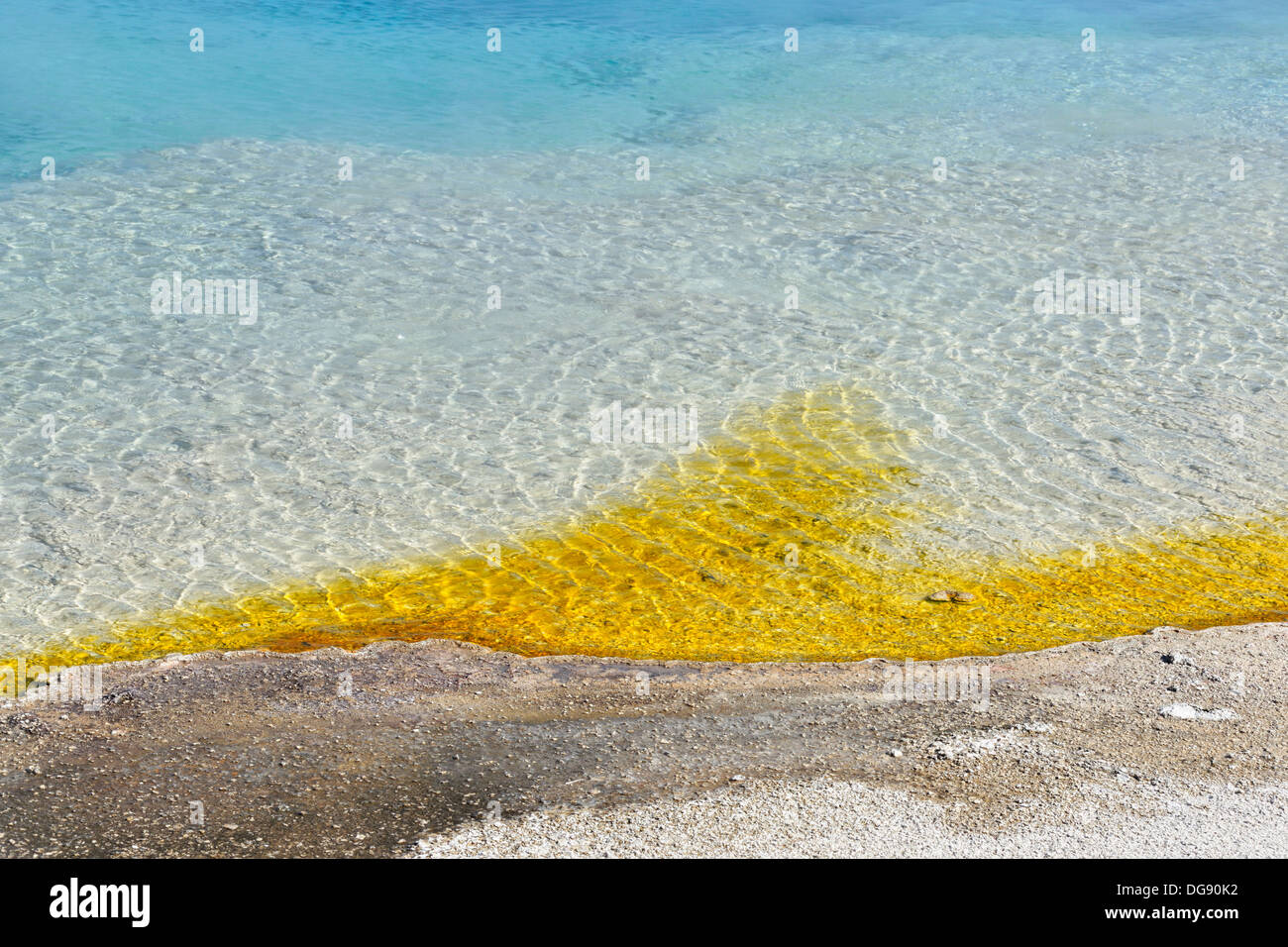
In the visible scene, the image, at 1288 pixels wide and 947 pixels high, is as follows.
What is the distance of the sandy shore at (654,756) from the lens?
4672mm

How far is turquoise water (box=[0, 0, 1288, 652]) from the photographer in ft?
25.9

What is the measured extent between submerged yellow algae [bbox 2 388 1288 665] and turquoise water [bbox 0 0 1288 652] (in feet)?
1.04

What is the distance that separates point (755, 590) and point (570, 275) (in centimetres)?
522

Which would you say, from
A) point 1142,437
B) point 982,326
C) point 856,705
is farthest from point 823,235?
point 856,705

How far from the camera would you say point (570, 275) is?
1138cm

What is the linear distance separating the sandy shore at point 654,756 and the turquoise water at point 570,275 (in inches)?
52.6
